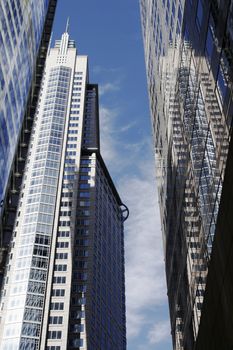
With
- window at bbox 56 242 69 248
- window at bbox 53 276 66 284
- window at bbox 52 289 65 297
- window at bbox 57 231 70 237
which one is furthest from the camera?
window at bbox 57 231 70 237

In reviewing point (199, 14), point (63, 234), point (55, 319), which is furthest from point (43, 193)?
point (199, 14)

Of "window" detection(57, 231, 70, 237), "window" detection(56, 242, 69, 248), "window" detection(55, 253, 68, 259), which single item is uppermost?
"window" detection(57, 231, 70, 237)

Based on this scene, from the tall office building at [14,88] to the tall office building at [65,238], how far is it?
52007mm

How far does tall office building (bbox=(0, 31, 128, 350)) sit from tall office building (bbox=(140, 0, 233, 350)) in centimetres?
6504

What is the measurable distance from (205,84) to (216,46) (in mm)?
3647

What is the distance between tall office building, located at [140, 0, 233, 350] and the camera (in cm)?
2403

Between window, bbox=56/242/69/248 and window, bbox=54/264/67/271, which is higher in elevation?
window, bbox=56/242/69/248

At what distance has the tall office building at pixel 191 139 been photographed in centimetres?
2403

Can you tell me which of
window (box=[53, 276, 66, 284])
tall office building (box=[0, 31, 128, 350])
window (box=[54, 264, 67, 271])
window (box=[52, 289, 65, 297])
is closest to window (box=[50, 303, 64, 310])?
tall office building (box=[0, 31, 128, 350])

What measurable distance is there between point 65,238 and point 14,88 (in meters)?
76.7

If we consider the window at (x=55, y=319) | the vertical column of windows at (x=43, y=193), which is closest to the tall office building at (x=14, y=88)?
the vertical column of windows at (x=43, y=193)

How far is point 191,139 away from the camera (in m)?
33.5

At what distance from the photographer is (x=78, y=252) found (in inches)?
5133

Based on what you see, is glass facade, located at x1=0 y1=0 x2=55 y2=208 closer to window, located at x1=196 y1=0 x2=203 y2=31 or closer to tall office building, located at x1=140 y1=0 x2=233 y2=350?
tall office building, located at x1=140 y1=0 x2=233 y2=350
